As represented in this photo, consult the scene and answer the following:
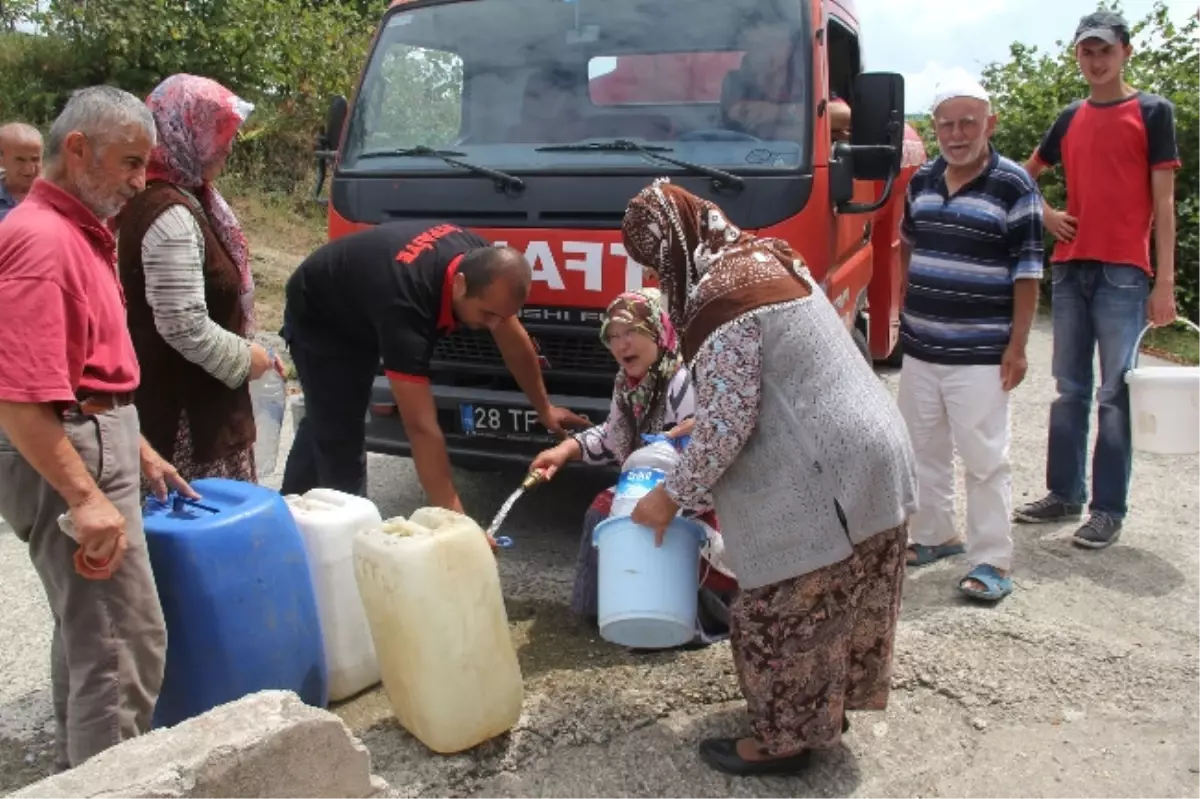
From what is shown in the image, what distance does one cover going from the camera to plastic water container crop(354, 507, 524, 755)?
257 cm

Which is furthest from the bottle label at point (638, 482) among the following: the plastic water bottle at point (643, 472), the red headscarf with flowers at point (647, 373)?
the red headscarf with flowers at point (647, 373)

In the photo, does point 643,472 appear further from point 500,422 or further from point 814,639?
point 500,422

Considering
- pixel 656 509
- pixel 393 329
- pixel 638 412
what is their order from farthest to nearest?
pixel 638 412
pixel 393 329
pixel 656 509

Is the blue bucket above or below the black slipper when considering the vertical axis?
above

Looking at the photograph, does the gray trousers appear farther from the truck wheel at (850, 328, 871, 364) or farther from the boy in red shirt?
the boy in red shirt

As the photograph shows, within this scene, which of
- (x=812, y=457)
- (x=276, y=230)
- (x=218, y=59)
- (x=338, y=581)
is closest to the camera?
(x=812, y=457)

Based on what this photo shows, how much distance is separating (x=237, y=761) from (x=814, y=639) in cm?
132

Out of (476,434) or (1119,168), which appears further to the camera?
(1119,168)

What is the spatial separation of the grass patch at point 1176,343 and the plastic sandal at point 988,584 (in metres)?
5.47

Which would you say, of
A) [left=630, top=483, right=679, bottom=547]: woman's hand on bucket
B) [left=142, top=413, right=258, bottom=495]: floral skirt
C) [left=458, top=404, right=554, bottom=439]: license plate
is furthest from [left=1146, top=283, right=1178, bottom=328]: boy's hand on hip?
[left=142, top=413, right=258, bottom=495]: floral skirt

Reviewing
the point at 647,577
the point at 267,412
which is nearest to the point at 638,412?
the point at 647,577

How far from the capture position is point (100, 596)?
2.28 meters

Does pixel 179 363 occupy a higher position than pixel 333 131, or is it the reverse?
pixel 333 131

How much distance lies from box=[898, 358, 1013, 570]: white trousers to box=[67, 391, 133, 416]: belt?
2466mm
